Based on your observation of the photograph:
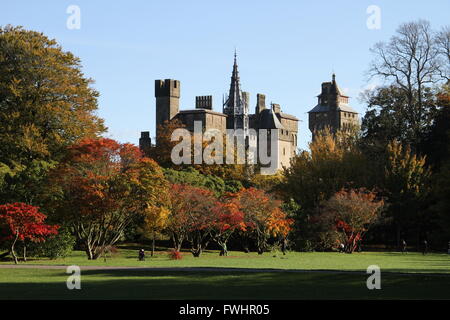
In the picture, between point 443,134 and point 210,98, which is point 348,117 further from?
point 443,134

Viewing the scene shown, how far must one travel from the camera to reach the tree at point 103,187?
40.2 meters

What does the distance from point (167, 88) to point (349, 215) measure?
71.5 meters

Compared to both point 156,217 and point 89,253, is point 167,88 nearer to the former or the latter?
point 156,217

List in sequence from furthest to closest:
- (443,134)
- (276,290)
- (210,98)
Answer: (210,98), (443,134), (276,290)

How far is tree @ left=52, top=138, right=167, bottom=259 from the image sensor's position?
1583 inches

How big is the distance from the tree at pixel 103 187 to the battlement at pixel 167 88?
256ft

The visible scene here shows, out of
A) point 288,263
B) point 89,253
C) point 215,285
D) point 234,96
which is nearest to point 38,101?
point 89,253

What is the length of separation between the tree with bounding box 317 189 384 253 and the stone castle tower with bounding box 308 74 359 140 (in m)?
102

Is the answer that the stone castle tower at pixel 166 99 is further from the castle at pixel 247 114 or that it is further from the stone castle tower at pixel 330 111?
the stone castle tower at pixel 330 111

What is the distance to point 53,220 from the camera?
4188 centimetres

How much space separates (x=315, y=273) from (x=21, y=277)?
9.19 m

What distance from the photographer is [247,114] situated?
140000 millimetres
